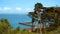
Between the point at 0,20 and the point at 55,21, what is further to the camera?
the point at 55,21

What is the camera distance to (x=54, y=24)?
19.9 meters

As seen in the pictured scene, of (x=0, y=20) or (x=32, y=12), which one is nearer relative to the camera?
(x=0, y=20)

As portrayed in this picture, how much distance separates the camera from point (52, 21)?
66.0 ft

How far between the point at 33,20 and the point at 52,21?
6.24ft

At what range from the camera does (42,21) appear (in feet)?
65.7

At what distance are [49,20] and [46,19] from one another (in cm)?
42

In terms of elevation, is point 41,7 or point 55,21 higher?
point 41,7

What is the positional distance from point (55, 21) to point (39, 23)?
166cm

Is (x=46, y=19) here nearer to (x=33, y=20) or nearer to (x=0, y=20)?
(x=33, y=20)

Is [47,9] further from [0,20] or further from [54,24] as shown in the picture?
[0,20]

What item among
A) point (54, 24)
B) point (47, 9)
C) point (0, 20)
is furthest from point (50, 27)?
point (0, 20)

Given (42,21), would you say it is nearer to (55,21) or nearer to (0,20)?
(55,21)

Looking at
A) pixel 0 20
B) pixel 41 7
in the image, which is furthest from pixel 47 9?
pixel 0 20

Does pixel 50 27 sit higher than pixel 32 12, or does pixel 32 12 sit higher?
pixel 32 12
